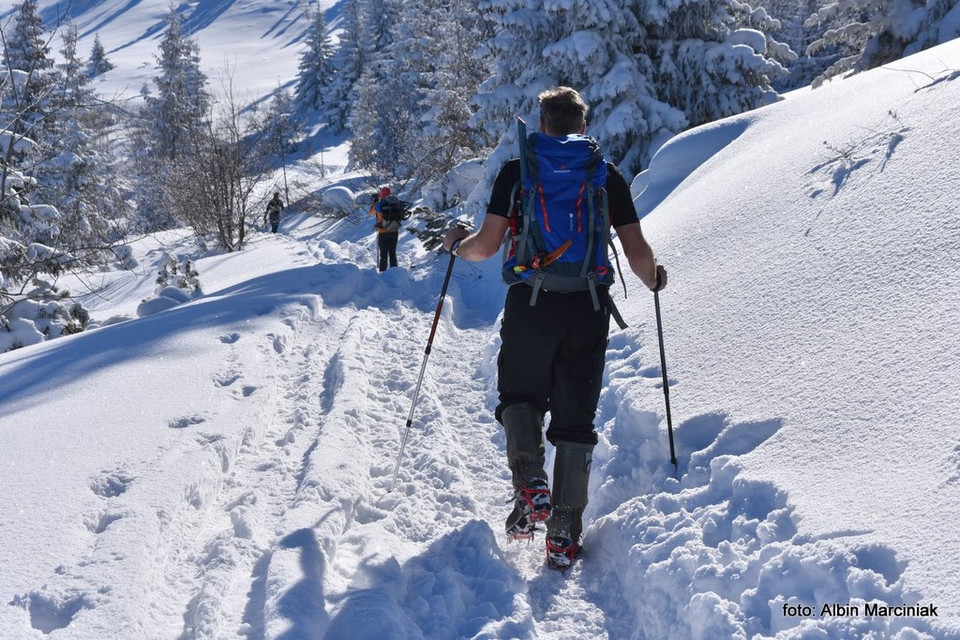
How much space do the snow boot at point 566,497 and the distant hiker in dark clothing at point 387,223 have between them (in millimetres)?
10166

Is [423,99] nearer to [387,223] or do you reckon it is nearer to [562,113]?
[387,223]

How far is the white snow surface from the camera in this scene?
2963 millimetres

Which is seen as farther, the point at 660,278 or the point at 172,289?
the point at 172,289

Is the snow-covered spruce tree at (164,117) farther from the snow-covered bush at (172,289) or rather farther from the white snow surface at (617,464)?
the white snow surface at (617,464)

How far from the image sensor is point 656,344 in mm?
5500

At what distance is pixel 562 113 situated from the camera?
370 centimetres

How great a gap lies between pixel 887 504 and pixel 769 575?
0.53 metres

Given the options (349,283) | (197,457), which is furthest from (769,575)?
(349,283)

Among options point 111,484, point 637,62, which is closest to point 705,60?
point 637,62

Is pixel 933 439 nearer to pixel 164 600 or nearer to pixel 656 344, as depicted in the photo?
pixel 656 344

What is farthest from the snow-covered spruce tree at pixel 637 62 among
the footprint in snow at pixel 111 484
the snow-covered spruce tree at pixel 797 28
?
the snow-covered spruce tree at pixel 797 28

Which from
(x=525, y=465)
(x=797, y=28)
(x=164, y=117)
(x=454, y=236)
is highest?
(x=797, y=28)

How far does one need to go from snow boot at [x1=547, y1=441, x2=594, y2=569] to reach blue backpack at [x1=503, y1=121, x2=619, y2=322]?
2.50 feet

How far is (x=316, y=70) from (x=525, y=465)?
7259 centimetres
